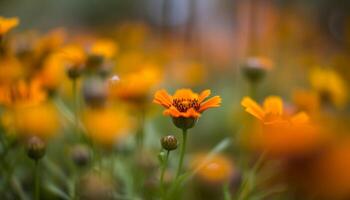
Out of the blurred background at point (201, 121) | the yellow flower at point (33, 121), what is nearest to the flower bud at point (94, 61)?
the blurred background at point (201, 121)

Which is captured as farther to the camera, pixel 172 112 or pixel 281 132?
pixel 281 132

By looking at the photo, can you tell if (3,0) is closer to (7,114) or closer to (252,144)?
(7,114)

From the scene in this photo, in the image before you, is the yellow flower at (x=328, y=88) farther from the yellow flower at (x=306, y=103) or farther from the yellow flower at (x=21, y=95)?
the yellow flower at (x=21, y=95)

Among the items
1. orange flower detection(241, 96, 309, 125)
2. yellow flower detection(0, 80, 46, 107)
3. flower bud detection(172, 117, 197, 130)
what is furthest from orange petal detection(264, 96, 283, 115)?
yellow flower detection(0, 80, 46, 107)

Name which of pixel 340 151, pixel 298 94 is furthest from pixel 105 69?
pixel 340 151

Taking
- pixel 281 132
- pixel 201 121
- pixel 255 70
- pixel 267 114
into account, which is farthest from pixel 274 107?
pixel 201 121

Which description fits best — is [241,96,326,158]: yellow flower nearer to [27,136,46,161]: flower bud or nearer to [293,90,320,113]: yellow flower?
[293,90,320,113]: yellow flower

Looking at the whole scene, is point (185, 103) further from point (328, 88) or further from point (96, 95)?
point (328, 88)

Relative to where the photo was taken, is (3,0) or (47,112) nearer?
(47,112)
